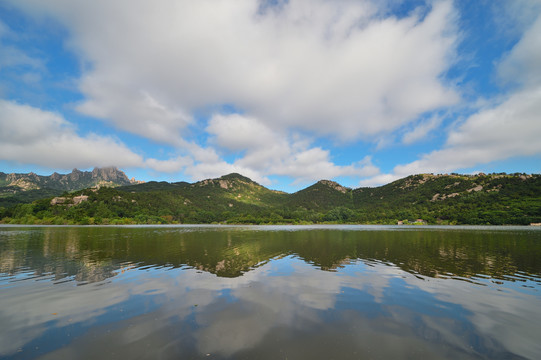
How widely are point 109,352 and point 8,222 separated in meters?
233

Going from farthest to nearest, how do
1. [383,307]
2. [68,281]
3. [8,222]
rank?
[8,222]
[68,281]
[383,307]

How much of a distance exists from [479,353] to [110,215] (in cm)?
22333

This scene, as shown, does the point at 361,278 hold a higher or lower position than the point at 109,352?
lower

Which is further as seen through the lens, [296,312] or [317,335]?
[296,312]

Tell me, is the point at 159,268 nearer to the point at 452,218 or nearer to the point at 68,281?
the point at 68,281

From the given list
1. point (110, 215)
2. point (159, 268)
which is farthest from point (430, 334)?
point (110, 215)

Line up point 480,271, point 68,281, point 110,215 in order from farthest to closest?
point 110,215 < point 480,271 < point 68,281

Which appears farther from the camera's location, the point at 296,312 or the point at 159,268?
the point at 159,268

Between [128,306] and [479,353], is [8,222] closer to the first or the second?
[128,306]

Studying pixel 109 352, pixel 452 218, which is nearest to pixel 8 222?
pixel 109 352

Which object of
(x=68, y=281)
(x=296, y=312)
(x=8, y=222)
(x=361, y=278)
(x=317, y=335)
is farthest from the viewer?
(x=8, y=222)

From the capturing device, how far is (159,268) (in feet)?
82.0

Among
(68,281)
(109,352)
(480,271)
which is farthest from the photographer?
(480,271)

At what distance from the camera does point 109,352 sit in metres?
8.84
